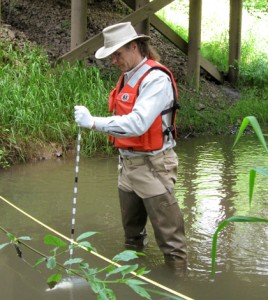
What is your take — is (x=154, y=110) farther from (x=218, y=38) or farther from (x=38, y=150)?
(x=218, y=38)

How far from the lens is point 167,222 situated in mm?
4031

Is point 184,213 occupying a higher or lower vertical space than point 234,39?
lower

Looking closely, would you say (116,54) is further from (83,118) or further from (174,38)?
(174,38)

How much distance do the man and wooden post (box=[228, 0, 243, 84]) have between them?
822 cm

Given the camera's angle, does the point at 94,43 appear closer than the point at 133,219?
No

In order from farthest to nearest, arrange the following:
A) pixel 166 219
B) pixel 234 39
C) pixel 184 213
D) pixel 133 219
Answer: pixel 234 39, pixel 184 213, pixel 133 219, pixel 166 219

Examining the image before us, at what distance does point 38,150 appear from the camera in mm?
7852

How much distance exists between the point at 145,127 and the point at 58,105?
473cm

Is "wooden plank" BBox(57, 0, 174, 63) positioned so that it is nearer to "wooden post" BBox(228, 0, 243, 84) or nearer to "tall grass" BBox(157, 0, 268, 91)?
"wooden post" BBox(228, 0, 243, 84)

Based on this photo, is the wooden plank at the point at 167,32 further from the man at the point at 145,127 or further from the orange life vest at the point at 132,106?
the orange life vest at the point at 132,106

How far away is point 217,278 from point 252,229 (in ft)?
3.82

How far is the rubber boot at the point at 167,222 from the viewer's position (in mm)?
4012

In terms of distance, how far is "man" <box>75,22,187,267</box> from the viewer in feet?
12.2

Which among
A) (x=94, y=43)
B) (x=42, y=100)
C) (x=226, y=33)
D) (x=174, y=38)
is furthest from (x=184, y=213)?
(x=226, y=33)
